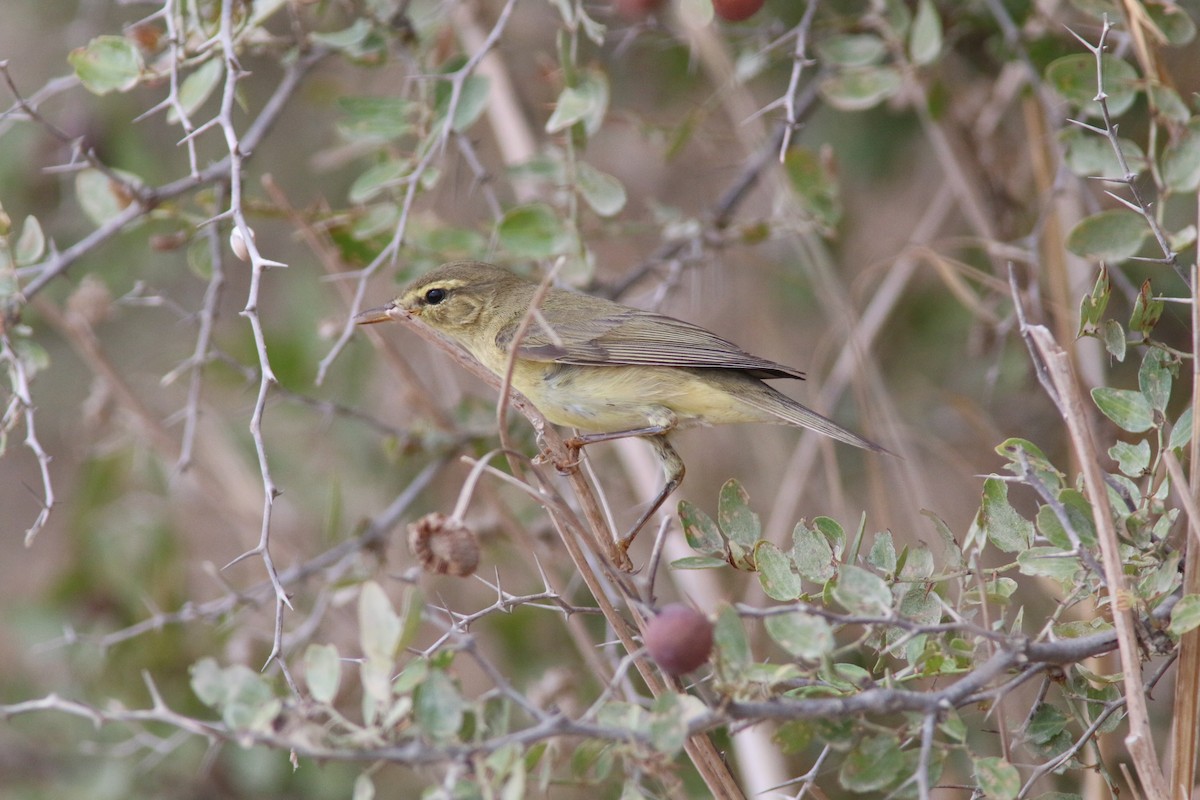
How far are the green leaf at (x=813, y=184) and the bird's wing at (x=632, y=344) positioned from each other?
0.47 m

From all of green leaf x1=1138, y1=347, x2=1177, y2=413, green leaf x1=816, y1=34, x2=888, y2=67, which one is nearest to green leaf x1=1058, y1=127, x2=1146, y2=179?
green leaf x1=816, y1=34, x2=888, y2=67

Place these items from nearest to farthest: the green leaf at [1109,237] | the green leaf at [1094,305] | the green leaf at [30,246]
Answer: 1. the green leaf at [1094,305]
2. the green leaf at [1109,237]
3. the green leaf at [30,246]

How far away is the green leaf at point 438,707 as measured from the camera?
1.47m

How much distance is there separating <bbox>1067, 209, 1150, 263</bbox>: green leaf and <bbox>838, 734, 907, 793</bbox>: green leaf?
1.38m

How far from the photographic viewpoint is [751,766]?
3221 mm

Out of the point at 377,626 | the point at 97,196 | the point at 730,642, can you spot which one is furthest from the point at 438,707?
the point at 97,196

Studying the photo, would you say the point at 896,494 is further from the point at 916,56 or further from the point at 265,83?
the point at 265,83

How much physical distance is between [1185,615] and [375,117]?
230 centimetres

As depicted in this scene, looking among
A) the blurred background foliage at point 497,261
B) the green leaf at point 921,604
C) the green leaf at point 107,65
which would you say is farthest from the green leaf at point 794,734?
the green leaf at point 107,65

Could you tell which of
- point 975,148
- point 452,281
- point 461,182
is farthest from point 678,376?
point 461,182

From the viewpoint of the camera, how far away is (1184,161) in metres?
2.56

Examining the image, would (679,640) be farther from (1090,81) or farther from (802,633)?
(1090,81)

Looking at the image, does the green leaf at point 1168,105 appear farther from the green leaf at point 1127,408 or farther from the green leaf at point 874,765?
the green leaf at point 874,765

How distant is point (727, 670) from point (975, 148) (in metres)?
2.78
